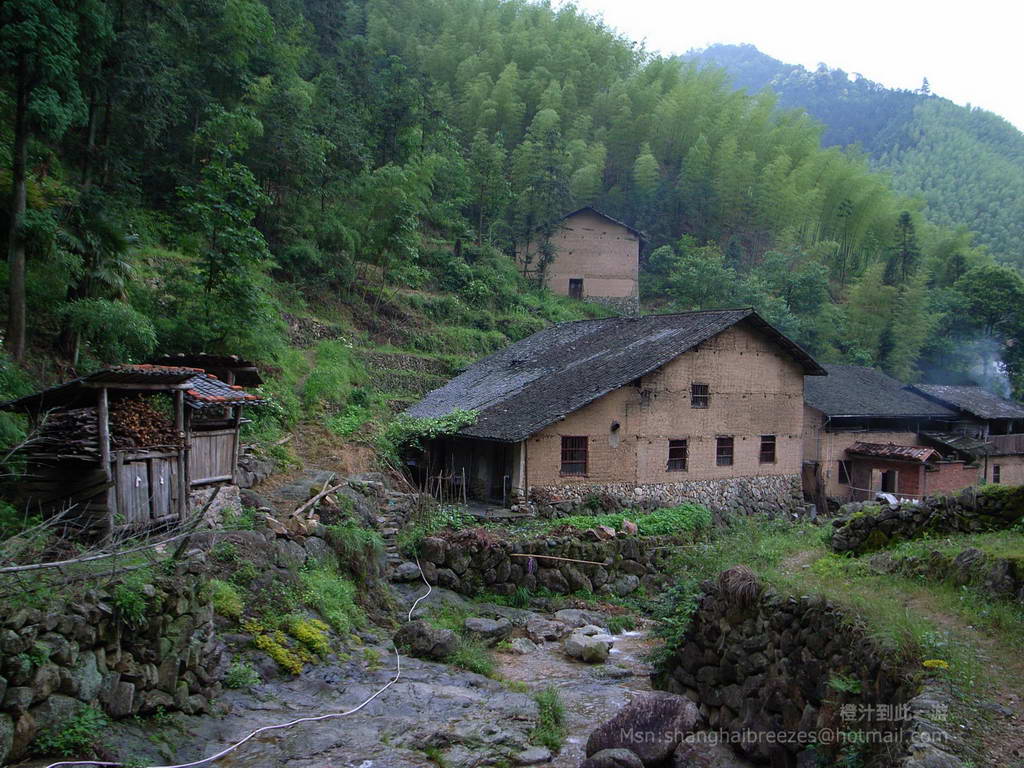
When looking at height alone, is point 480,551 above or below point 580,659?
above

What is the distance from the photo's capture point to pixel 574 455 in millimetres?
20016

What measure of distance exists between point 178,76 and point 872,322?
36.2 metres

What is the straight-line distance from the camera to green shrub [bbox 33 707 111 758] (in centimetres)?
598

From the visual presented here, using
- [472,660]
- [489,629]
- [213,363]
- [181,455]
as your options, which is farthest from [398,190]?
[472,660]

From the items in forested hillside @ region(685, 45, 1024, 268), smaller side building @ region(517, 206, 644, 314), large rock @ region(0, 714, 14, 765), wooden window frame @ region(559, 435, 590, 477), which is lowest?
large rock @ region(0, 714, 14, 765)

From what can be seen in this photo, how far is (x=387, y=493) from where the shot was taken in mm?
17703

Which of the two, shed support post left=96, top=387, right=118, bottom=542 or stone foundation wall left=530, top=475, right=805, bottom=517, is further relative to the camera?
stone foundation wall left=530, top=475, right=805, bottom=517

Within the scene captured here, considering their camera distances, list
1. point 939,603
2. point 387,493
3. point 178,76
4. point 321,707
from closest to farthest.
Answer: point 939,603 < point 321,707 < point 387,493 < point 178,76

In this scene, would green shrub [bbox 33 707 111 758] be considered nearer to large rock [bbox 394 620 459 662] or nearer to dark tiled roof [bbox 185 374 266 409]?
dark tiled roof [bbox 185 374 266 409]

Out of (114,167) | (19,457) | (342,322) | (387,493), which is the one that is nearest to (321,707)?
(19,457)

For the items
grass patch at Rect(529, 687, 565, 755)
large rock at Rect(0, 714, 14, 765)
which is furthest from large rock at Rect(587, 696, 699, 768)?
large rock at Rect(0, 714, 14, 765)

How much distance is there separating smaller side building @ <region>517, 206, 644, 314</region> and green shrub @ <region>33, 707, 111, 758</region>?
3655 cm

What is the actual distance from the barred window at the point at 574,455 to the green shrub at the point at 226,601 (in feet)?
37.1

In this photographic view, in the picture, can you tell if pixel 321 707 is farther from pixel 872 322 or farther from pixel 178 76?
pixel 872 322
